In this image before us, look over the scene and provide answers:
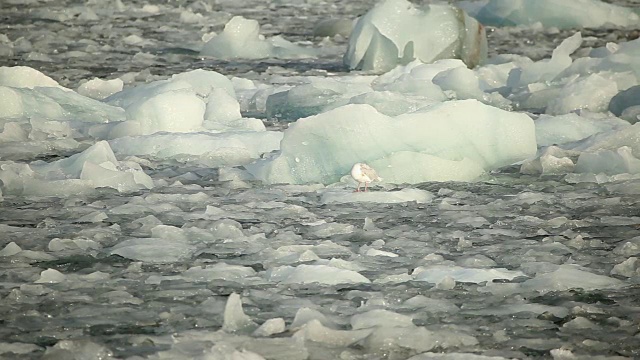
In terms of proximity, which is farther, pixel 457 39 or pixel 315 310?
pixel 457 39

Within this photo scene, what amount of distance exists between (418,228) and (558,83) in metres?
5.68

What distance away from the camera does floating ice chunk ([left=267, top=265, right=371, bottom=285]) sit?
4848mm

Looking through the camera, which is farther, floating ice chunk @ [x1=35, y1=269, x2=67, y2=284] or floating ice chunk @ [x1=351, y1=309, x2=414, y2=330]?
floating ice chunk @ [x1=35, y1=269, x2=67, y2=284]

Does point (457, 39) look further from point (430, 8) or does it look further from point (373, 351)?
point (373, 351)

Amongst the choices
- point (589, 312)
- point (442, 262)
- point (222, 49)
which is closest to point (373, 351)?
point (589, 312)

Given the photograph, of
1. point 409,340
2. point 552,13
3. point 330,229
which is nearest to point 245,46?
point 552,13

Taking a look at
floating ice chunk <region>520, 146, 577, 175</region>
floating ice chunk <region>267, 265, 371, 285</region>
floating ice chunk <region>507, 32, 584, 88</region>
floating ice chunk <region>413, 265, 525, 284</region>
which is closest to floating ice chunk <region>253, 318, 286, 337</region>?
floating ice chunk <region>267, 265, 371, 285</region>

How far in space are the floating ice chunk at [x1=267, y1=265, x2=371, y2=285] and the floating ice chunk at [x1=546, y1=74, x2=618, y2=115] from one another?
5.53 m

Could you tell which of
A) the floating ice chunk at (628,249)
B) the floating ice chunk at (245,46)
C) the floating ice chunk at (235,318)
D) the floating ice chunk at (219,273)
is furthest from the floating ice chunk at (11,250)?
the floating ice chunk at (245,46)

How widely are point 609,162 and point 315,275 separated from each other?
10.3 feet

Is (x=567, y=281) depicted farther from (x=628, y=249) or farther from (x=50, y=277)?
(x=50, y=277)

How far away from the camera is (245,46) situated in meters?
14.6

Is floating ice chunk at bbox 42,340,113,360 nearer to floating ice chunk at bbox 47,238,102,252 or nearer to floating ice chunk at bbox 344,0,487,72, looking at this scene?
floating ice chunk at bbox 47,238,102,252

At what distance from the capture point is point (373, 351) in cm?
396
